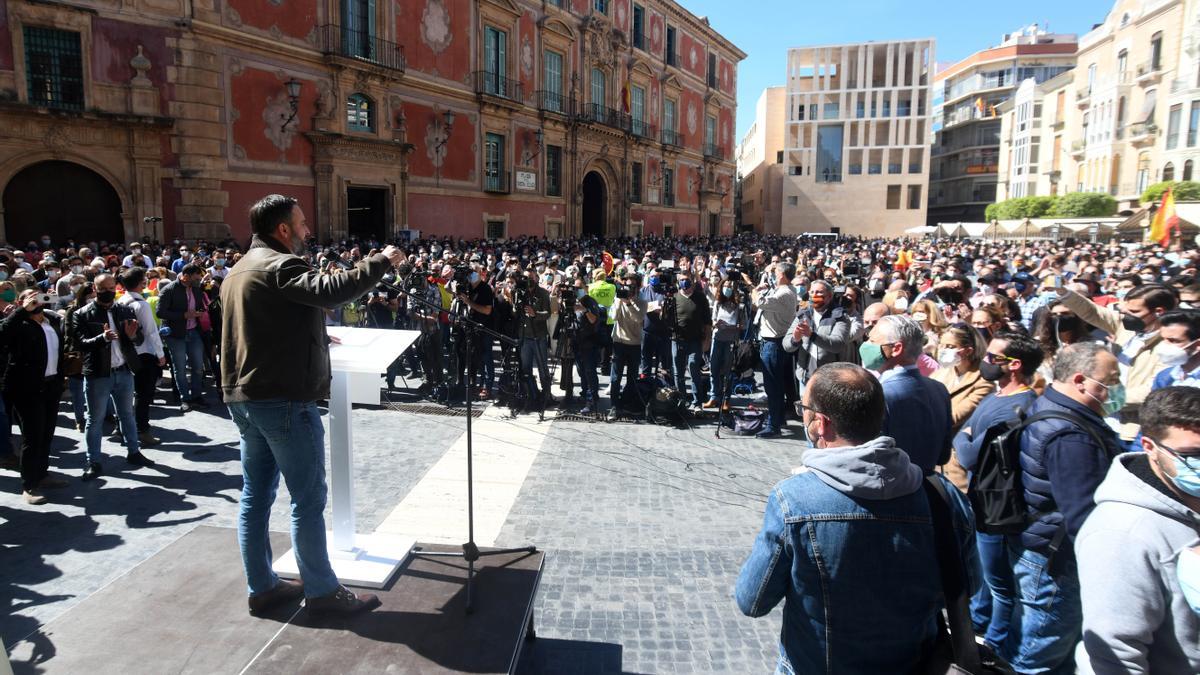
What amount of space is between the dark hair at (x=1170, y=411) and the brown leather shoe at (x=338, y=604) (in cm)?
314

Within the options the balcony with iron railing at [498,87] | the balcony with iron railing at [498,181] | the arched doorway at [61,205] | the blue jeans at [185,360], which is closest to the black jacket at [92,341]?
the blue jeans at [185,360]

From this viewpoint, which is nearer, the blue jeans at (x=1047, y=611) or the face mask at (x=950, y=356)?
the blue jeans at (x=1047, y=611)

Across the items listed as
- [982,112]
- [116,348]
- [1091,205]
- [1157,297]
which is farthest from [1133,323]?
[982,112]

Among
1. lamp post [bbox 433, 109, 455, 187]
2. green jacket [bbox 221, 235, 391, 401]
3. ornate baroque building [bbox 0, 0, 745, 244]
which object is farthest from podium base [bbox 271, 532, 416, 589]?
lamp post [bbox 433, 109, 455, 187]

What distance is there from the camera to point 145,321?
6453 mm

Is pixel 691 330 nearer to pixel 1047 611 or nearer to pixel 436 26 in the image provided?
pixel 1047 611

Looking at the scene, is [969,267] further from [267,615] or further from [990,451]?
[267,615]

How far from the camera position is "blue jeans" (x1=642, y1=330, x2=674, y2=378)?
27.7 feet

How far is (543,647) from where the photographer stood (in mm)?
3588

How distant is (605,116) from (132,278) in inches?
1136

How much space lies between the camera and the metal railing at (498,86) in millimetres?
→ 25062

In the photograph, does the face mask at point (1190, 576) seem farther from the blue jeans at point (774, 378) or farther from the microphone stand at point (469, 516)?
the blue jeans at point (774, 378)

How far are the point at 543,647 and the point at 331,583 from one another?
1.17 meters

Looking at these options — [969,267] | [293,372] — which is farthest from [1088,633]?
[969,267]
